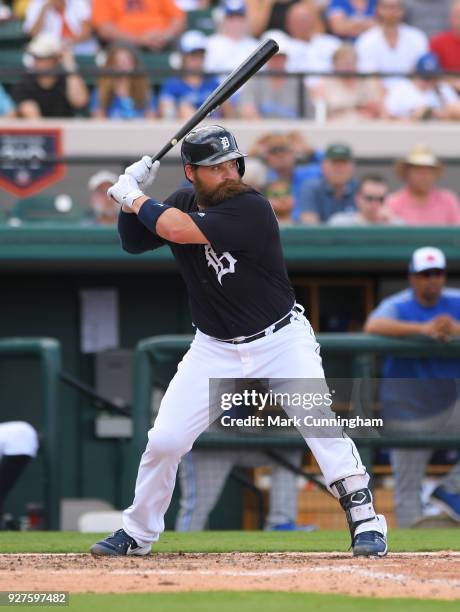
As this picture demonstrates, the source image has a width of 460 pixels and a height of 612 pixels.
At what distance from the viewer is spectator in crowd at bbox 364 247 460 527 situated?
27.6 feet

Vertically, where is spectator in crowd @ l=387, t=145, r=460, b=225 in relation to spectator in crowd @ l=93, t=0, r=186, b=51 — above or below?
below

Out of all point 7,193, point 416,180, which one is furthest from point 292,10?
point 7,193

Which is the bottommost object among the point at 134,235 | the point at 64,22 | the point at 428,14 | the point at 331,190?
the point at 134,235

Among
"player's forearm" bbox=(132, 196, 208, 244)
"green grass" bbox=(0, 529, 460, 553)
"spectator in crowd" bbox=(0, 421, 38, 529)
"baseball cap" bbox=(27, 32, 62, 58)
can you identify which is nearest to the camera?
"player's forearm" bbox=(132, 196, 208, 244)

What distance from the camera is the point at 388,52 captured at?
40.7 feet

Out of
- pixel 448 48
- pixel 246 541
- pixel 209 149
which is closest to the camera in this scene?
pixel 209 149

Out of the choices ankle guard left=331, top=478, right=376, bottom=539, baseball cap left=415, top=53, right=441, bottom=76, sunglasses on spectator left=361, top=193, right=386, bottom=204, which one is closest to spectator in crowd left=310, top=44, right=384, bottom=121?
baseball cap left=415, top=53, right=441, bottom=76

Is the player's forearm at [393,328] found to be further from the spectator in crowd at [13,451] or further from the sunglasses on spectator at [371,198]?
the spectator in crowd at [13,451]

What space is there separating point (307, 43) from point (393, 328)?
4780 mm

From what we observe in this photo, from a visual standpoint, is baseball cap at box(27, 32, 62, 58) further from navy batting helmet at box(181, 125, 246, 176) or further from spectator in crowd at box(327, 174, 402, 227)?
navy batting helmet at box(181, 125, 246, 176)

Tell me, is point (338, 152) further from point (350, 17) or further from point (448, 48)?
point (350, 17)

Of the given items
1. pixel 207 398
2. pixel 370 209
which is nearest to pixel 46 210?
pixel 370 209

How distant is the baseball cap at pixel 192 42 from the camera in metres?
11.9

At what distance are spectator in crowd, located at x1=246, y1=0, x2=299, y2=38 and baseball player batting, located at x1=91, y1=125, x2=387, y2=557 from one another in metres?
7.48
